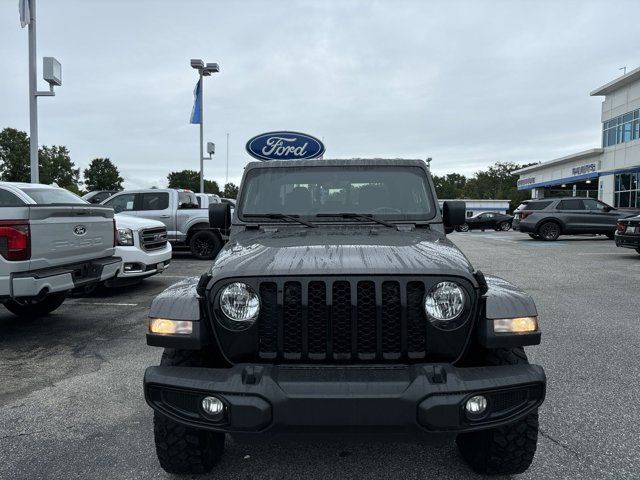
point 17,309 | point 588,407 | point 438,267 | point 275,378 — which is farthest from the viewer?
point 17,309

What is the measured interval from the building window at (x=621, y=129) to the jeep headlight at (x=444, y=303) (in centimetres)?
3739

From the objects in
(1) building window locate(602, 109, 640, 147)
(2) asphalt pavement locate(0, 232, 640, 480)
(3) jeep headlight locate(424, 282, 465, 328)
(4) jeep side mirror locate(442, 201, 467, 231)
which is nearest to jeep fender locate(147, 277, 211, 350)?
(2) asphalt pavement locate(0, 232, 640, 480)

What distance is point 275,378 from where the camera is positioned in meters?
2.14

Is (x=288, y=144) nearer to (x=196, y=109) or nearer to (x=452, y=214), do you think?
(x=452, y=214)

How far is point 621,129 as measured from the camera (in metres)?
35.4

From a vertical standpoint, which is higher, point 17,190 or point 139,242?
point 17,190

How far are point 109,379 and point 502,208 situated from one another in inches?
1686

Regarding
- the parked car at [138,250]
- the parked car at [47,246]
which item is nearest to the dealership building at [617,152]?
the parked car at [138,250]

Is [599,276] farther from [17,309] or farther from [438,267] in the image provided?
[17,309]

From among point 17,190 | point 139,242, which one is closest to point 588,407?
point 17,190

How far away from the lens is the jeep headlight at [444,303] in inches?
90.2

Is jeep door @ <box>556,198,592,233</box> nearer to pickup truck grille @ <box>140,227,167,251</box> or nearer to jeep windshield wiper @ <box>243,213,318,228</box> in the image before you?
pickup truck grille @ <box>140,227,167,251</box>

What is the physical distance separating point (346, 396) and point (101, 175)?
10001 cm

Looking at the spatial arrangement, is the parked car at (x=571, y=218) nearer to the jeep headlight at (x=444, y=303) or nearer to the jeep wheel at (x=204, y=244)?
the jeep wheel at (x=204, y=244)
